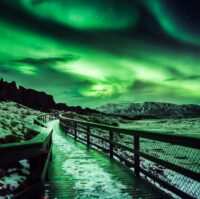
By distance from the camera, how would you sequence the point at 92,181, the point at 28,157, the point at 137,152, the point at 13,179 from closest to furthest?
the point at 28,157
the point at 13,179
the point at 92,181
the point at 137,152

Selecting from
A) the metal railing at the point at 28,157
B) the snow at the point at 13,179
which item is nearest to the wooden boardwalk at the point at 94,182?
the snow at the point at 13,179

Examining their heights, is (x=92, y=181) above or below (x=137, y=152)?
below

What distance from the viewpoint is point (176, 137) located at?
6.07 meters

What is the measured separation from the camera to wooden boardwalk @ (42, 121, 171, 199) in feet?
21.7

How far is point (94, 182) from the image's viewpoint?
306 inches

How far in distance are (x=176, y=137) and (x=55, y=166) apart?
507 cm

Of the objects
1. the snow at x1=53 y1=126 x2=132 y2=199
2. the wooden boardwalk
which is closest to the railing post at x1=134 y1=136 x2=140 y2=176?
the wooden boardwalk

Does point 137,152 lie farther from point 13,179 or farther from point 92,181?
point 13,179

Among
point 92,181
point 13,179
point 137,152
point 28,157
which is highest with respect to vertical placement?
point 28,157

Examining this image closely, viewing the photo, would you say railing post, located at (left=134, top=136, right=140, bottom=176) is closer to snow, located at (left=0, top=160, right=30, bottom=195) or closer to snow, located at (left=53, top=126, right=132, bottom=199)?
snow, located at (left=53, top=126, right=132, bottom=199)

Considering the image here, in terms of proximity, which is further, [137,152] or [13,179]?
[137,152]

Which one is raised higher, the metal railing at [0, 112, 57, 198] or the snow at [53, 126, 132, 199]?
the metal railing at [0, 112, 57, 198]

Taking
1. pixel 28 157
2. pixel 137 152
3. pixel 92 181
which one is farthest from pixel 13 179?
pixel 137 152

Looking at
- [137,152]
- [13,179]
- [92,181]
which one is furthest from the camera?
[137,152]
